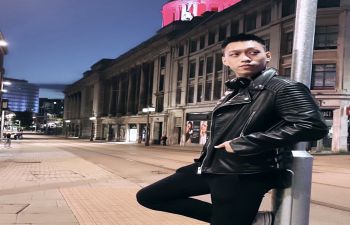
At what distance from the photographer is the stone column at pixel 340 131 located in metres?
36.6

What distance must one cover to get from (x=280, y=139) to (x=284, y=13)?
131 feet

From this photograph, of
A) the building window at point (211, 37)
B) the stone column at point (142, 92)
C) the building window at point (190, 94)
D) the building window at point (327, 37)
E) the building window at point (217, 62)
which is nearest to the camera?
the building window at point (327, 37)

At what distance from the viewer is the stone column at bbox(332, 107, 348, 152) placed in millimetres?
36594

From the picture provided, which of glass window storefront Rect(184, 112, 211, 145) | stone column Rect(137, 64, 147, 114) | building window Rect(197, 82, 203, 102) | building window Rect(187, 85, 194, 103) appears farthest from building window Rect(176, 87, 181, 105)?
stone column Rect(137, 64, 147, 114)

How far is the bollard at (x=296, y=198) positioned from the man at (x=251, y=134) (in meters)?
0.10

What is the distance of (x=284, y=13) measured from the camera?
40.7 meters

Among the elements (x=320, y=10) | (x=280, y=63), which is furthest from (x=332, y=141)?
(x=320, y=10)

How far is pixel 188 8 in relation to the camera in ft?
223

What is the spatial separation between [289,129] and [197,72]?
174ft

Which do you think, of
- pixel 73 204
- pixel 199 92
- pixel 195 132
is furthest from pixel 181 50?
pixel 73 204

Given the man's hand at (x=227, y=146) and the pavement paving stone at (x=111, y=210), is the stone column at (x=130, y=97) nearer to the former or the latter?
the pavement paving stone at (x=111, y=210)

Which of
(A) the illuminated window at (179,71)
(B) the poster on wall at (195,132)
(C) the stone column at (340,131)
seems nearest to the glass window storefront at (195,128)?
(B) the poster on wall at (195,132)

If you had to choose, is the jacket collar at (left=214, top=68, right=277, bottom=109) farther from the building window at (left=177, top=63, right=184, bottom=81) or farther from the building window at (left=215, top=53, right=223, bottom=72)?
the building window at (left=177, top=63, right=184, bottom=81)

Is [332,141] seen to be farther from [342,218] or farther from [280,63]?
[342,218]
